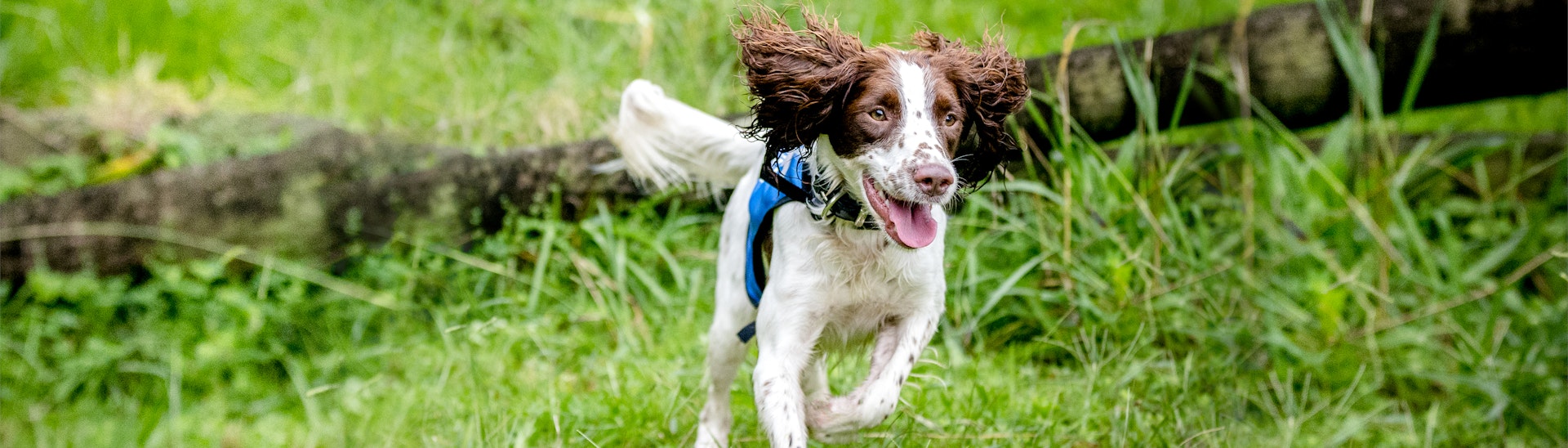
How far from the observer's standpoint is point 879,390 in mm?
2416

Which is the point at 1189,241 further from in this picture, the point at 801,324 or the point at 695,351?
the point at 801,324

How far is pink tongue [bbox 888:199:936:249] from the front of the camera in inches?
89.0

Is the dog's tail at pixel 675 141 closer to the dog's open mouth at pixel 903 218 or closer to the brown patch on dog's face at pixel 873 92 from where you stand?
the brown patch on dog's face at pixel 873 92

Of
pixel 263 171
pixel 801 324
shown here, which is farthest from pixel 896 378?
pixel 263 171

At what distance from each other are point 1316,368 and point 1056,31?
2.40 meters

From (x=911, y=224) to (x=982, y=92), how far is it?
0.41m

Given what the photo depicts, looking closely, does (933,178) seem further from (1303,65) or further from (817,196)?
(1303,65)

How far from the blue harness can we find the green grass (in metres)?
0.53

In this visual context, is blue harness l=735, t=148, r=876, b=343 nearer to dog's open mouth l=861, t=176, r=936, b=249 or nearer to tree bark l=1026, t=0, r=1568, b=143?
dog's open mouth l=861, t=176, r=936, b=249

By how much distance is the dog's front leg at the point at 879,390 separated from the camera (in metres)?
2.41

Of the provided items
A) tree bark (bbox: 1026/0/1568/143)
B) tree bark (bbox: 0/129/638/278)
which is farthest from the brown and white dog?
tree bark (bbox: 0/129/638/278)

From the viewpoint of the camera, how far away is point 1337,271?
418 cm

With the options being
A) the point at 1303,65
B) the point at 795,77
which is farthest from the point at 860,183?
the point at 1303,65

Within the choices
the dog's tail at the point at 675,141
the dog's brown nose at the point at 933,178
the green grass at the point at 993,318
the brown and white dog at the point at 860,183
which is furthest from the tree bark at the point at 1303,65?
the dog's brown nose at the point at 933,178
